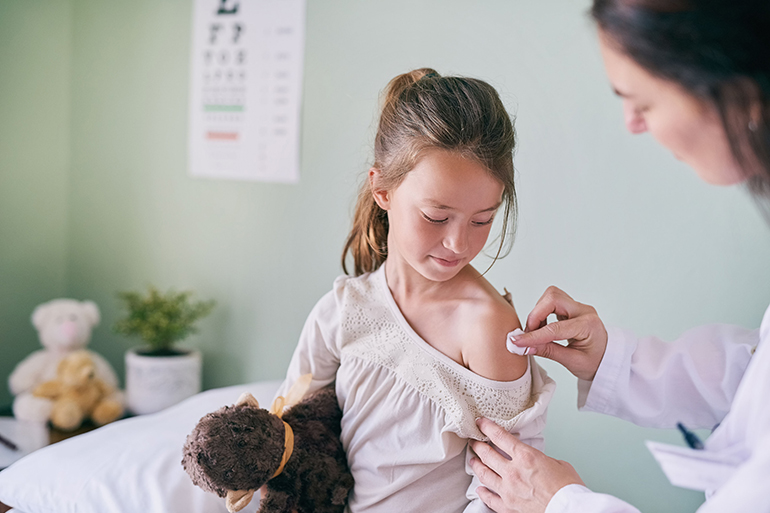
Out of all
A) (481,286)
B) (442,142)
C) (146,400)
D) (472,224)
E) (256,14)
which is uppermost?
(256,14)

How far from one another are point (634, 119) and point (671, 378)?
50 centimetres

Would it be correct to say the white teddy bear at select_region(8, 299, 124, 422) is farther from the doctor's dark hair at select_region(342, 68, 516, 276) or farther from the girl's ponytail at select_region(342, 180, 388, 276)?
the doctor's dark hair at select_region(342, 68, 516, 276)

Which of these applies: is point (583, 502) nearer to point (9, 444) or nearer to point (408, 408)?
point (408, 408)

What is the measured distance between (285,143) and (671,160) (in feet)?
3.41

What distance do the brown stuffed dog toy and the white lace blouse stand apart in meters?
0.04

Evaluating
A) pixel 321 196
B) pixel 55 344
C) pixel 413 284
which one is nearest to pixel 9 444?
pixel 55 344

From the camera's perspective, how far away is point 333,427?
3.28 ft

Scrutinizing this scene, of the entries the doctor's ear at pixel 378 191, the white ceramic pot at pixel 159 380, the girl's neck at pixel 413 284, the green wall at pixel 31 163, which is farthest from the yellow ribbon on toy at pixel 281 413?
the green wall at pixel 31 163

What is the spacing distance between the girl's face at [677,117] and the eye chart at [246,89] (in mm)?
1251

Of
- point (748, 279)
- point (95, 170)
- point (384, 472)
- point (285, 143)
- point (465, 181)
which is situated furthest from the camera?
point (95, 170)

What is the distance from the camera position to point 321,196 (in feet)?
5.66

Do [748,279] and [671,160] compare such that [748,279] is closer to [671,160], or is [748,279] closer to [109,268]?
[671,160]

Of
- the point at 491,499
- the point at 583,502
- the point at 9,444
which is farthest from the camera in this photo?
the point at 9,444

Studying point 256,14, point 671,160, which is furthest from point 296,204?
point 671,160
